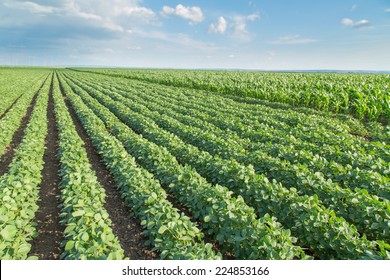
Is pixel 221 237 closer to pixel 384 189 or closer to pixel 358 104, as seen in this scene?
pixel 384 189

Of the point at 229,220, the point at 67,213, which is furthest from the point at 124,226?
the point at 229,220

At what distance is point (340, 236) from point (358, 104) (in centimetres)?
1228

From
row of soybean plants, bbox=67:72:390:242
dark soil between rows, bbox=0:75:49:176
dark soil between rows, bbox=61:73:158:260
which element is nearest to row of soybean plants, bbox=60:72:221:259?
dark soil between rows, bbox=61:73:158:260

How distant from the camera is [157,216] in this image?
4574 millimetres

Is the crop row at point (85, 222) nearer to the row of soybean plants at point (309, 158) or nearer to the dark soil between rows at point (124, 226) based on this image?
the dark soil between rows at point (124, 226)

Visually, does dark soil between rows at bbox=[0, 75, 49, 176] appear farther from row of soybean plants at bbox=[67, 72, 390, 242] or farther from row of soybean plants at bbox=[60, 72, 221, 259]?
row of soybean plants at bbox=[67, 72, 390, 242]

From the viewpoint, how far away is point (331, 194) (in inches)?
209

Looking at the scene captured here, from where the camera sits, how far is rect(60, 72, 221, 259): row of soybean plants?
407cm

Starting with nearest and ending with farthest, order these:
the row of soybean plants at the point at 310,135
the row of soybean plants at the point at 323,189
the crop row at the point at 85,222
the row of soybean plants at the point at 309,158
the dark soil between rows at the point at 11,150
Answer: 1. the crop row at the point at 85,222
2. the row of soybean plants at the point at 323,189
3. the row of soybean plants at the point at 309,158
4. the row of soybean plants at the point at 310,135
5. the dark soil between rows at the point at 11,150

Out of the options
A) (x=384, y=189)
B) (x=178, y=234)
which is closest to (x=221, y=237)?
(x=178, y=234)

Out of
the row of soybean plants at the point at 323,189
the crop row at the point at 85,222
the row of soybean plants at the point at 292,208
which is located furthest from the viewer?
the row of soybean plants at the point at 323,189

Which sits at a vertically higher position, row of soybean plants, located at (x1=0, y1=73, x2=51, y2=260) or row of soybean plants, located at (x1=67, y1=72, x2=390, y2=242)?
row of soybean plants, located at (x1=67, y1=72, x2=390, y2=242)

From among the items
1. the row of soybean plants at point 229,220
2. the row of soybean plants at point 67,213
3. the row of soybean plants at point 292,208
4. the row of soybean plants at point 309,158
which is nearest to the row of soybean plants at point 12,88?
the row of soybean plants at point 67,213

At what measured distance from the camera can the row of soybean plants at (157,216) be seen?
407 cm
